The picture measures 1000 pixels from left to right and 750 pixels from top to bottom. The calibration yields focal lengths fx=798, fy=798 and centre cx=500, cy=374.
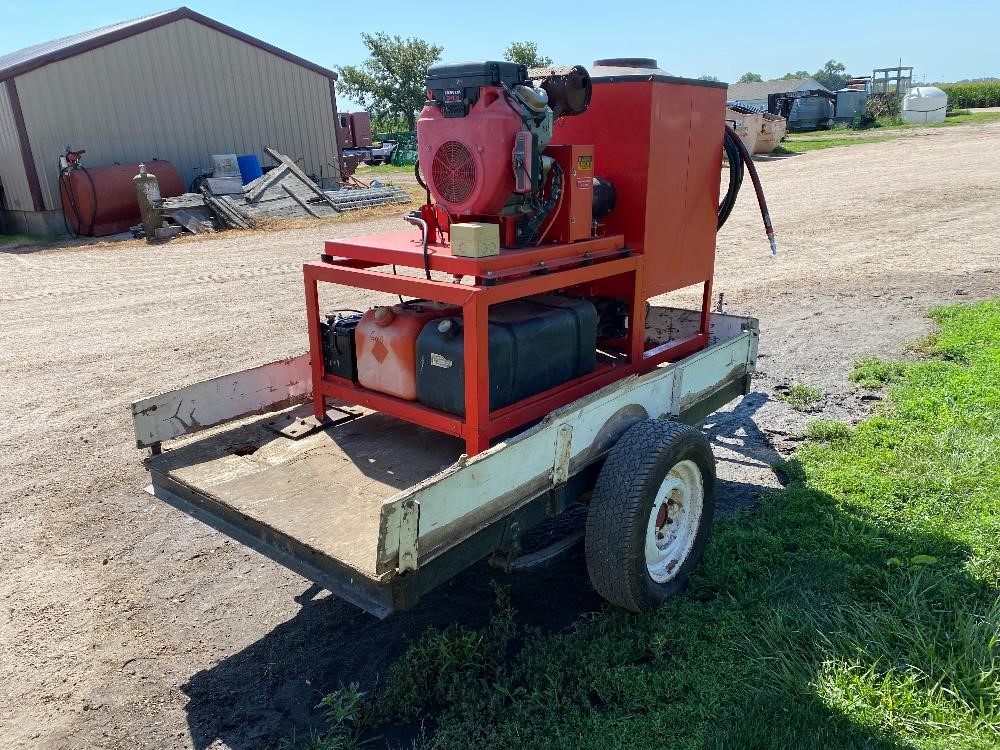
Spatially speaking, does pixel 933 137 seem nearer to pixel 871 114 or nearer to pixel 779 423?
pixel 871 114

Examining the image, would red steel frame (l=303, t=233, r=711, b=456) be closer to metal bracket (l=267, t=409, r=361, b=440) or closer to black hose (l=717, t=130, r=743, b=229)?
metal bracket (l=267, t=409, r=361, b=440)

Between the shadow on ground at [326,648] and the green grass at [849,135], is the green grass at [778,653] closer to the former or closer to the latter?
the shadow on ground at [326,648]

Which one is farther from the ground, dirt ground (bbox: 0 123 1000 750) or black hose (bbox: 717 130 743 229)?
black hose (bbox: 717 130 743 229)

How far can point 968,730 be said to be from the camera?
278 centimetres

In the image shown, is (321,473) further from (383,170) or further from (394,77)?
(394,77)

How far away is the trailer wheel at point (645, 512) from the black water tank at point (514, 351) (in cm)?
52

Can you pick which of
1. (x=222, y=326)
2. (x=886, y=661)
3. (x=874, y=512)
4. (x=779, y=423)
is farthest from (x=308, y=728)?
(x=222, y=326)

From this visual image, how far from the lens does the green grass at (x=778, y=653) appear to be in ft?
9.27

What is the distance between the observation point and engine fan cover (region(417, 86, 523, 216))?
11.3 ft

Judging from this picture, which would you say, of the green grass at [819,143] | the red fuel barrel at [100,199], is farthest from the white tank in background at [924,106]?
the red fuel barrel at [100,199]

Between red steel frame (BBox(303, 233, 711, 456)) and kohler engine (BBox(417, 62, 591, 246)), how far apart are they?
274mm

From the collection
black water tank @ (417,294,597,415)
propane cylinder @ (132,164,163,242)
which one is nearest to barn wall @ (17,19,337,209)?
propane cylinder @ (132,164,163,242)

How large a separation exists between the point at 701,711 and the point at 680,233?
8.51 ft

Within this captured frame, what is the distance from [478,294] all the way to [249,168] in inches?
677
